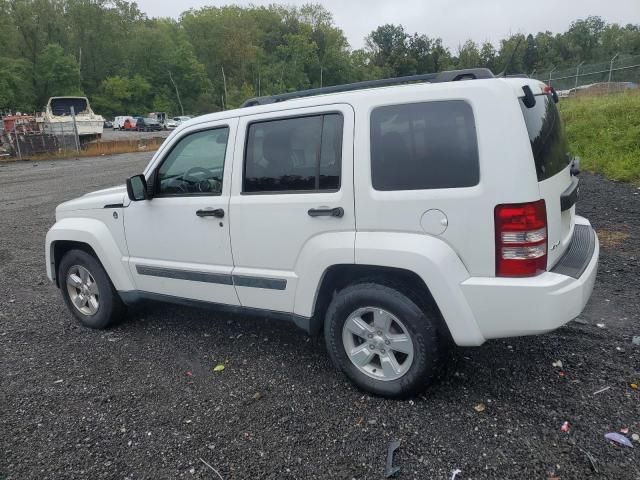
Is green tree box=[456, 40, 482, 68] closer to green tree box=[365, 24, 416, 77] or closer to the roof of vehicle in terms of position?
green tree box=[365, 24, 416, 77]

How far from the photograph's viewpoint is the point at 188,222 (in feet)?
12.4

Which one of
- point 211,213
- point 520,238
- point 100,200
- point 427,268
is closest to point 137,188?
point 100,200

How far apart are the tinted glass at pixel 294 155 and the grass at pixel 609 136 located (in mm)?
8439

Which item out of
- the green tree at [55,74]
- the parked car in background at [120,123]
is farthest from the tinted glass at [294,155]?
the green tree at [55,74]

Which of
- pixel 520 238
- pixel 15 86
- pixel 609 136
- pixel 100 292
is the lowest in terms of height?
pixel 100 292

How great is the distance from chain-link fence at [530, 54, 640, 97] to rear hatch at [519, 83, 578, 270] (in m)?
13.7

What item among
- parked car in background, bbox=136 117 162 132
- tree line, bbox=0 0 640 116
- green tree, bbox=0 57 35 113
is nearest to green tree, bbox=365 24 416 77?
tree line, bbox=0 0 640 116

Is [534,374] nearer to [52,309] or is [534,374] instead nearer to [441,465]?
[441,465]

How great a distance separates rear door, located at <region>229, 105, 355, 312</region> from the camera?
10.2ft

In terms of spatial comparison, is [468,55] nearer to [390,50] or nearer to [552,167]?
[390,50]

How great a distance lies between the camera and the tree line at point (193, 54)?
67.2 metres

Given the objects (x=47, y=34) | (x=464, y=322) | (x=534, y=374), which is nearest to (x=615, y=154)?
(x=534, y=374)

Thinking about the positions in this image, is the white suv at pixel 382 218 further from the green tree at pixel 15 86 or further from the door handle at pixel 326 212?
the green tree at pixel 15 86

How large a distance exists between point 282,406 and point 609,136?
37.8 feet
